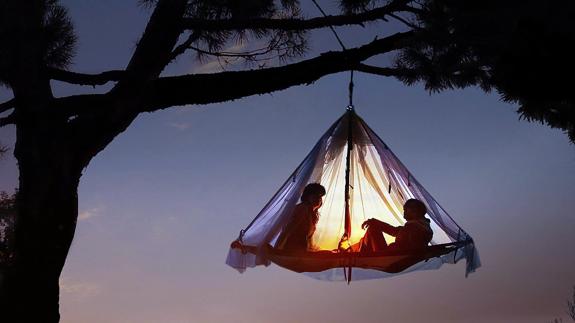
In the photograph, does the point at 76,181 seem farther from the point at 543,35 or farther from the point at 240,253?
the point at 543,35

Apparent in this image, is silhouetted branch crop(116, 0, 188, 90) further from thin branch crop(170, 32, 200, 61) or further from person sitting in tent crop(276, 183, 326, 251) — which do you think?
person sitting in tent crop(276, 183, 326, 251)

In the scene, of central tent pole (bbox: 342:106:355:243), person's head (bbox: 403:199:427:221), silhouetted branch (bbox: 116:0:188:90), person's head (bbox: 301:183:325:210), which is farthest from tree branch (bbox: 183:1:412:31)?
person's head (bbox: 403:199:427:221)

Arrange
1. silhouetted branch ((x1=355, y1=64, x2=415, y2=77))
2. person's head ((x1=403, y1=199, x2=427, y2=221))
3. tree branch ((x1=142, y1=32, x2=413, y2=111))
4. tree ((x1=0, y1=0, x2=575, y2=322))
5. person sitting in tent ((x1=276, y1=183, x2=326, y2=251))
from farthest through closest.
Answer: silhouetted branch ((x1=355, y1=64, x2=415, y2=77)) → person's head ((x1=403, y1=199, x2=427, y2=221)) → person sitting in tent ((x1=276, y1=183, x2=326, y2=251)) → tree branch ((x1=142, y1=32, x2=413, y2=111)) → tree ((x1=0, y1=0, x2=575, y2=322))

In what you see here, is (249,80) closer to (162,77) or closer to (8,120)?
(162,77)

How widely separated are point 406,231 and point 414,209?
0.14 meters

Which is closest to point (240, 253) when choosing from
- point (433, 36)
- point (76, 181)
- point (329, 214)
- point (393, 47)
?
point (329, 214)

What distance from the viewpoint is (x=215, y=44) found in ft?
14.9

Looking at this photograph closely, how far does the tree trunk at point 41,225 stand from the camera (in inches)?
115

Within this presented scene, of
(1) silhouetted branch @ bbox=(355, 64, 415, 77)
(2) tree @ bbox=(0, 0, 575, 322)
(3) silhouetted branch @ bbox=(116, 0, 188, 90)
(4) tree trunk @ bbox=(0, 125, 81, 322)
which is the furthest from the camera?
(1) silhouetted branch @ bbox=(355, 64, 415, 77)

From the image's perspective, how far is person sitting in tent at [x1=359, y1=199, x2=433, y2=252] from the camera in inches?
150

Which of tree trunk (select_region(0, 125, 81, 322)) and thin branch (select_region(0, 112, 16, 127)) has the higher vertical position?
thin branch (select_region(0, 112, 16, 127))

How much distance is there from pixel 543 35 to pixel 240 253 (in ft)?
7.46

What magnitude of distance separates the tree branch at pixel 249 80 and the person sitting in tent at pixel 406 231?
2.90 feet

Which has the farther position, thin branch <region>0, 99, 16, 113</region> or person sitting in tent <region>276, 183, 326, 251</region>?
person sitting in tent <region>276, 183, 326, 251</region>
